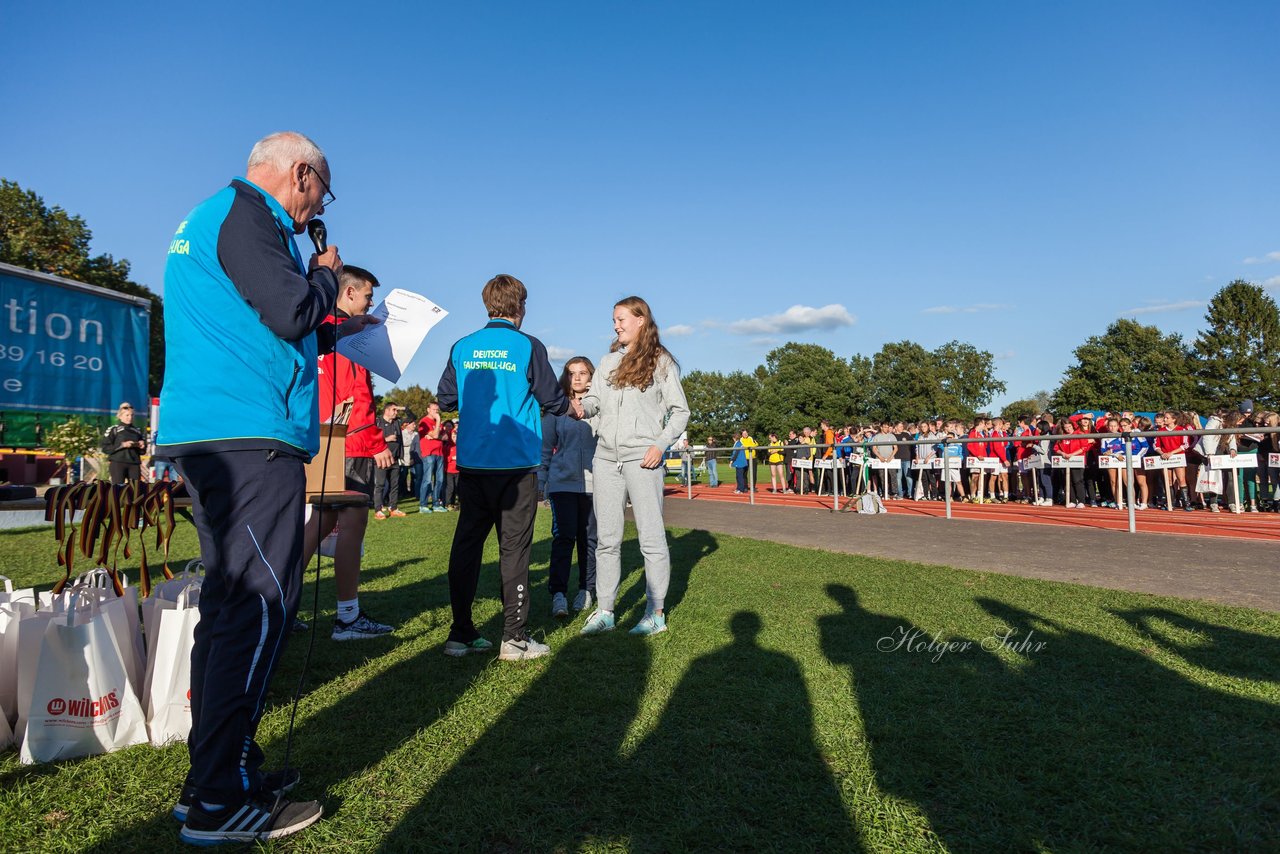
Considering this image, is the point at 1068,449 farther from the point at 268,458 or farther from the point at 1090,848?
the point at 268,458

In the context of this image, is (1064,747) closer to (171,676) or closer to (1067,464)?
(171,676)

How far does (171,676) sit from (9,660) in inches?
23.5

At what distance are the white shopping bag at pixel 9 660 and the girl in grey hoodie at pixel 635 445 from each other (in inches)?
107

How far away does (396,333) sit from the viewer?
3.96 m

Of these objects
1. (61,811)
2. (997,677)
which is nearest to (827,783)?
(997,677)

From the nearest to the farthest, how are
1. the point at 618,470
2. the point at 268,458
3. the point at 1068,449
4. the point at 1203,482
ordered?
the point at 268,458, the point at 618,470, the point at 1203,482, the point at 1068,449

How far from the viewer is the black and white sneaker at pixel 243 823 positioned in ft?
6.91

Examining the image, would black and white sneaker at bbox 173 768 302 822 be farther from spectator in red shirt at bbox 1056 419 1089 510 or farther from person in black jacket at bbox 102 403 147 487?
spectator in red shirt at bbox 1056 419 1089 510

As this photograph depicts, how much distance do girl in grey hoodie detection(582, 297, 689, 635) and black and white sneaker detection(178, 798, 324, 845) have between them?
2500mm

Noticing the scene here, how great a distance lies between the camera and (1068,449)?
15.1 metres

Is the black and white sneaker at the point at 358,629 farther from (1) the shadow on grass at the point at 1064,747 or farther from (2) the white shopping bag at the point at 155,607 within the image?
(1) the shadow on grass at the point at 1064,747


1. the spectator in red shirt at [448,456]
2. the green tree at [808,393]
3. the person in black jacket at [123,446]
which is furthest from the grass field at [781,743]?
the green tree at [808,393]

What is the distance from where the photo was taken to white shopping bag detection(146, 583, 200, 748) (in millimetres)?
2832

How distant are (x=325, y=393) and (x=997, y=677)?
4068mm
